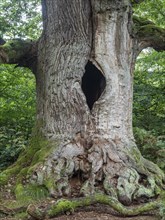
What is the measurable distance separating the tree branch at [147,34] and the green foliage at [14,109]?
11.7 feet

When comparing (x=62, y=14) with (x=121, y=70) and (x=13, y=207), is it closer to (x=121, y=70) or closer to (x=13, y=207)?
(x=121, y=70)

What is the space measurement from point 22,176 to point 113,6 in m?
3.64

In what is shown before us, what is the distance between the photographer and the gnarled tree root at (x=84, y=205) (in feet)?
12.9

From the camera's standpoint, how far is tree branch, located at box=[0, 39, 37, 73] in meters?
6.29

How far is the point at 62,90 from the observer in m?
5.66

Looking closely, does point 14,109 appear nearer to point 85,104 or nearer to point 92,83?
point 92,83

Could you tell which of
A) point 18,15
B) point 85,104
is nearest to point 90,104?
point 85,104

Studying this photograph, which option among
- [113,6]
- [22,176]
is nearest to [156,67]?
[113,6]

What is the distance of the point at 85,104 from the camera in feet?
18.2

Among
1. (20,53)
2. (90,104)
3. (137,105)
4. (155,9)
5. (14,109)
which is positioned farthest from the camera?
(155,9)

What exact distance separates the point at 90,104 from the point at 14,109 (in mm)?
3162

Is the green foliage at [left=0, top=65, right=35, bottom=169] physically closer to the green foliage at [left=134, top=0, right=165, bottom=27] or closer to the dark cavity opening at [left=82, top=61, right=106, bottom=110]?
the dark cavity opening at [left=82, top=61, right=106, bottom=110]

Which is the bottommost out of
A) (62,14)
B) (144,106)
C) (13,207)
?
(13,207)

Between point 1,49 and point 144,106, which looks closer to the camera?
point 1,49
